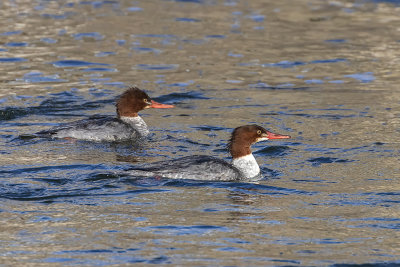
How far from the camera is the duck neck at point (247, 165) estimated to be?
12078 mm

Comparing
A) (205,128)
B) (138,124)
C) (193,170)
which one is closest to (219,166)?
(193,170)

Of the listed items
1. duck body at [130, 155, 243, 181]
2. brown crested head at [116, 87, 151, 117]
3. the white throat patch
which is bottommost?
the white throat patch

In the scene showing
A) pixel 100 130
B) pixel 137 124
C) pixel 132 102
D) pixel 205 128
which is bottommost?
pixel 205 128

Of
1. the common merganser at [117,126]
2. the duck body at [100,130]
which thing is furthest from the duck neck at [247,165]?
the duck body at [100,130]

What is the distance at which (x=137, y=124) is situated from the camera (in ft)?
49.9

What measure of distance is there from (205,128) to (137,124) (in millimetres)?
1229

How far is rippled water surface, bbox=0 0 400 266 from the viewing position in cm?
898

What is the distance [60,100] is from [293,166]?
246 inches

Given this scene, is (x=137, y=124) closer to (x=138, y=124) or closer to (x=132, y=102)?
(x=138, y=124)

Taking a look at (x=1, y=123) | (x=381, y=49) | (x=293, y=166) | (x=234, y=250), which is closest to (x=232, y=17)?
(x=381, y=49)

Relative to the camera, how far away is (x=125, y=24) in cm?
2355

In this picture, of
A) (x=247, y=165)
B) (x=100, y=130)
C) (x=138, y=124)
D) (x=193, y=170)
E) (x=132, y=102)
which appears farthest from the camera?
(x=132, y=102)

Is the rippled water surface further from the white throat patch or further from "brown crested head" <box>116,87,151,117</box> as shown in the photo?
"brown crested head" <box>116,87,151,117</box>

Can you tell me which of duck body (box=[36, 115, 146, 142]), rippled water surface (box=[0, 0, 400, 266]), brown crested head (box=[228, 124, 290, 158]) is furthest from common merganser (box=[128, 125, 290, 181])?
duck body (box=[36, 115, 146, 142])
